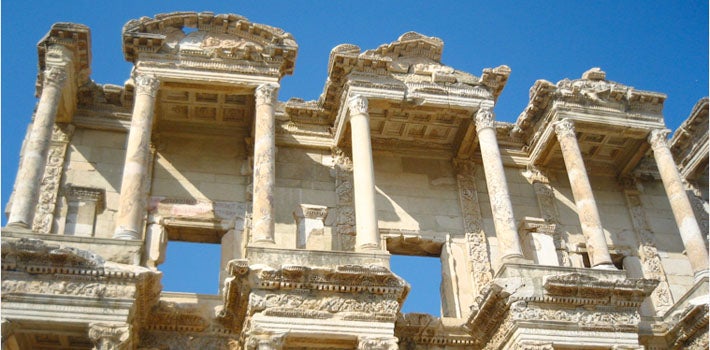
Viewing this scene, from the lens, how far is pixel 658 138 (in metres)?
18.9

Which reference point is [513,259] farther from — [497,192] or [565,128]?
[565,128]

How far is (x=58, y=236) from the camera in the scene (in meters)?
14.1

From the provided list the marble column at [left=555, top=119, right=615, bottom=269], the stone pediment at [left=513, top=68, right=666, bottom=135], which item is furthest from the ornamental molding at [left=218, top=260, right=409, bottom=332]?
the stone pediment at [left=513, top=68, right=666, bottom=135]

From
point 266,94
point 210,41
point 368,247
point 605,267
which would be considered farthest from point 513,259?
point 210,41

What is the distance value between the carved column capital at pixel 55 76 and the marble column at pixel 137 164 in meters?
1.45

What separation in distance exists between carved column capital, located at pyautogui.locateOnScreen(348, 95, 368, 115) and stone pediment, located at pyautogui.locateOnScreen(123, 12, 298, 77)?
5.22 feet

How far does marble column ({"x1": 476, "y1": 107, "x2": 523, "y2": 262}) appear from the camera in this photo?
15.9m

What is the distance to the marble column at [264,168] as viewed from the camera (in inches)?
591

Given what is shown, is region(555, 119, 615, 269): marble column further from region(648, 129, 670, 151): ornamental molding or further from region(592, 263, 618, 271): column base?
region(648, 129, 670, 151): ornamental molding

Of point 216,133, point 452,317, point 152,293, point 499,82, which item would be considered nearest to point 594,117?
A: point 499,82

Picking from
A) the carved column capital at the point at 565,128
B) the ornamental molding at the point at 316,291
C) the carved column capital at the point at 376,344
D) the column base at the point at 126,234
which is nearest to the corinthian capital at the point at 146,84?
the column base at the point at 126,234

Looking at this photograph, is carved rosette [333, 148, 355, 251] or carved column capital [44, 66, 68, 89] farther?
carved rosette [333, 148, 355, 251]

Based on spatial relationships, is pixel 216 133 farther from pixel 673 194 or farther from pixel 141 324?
pixel 673 194

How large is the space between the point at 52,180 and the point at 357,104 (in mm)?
6801
